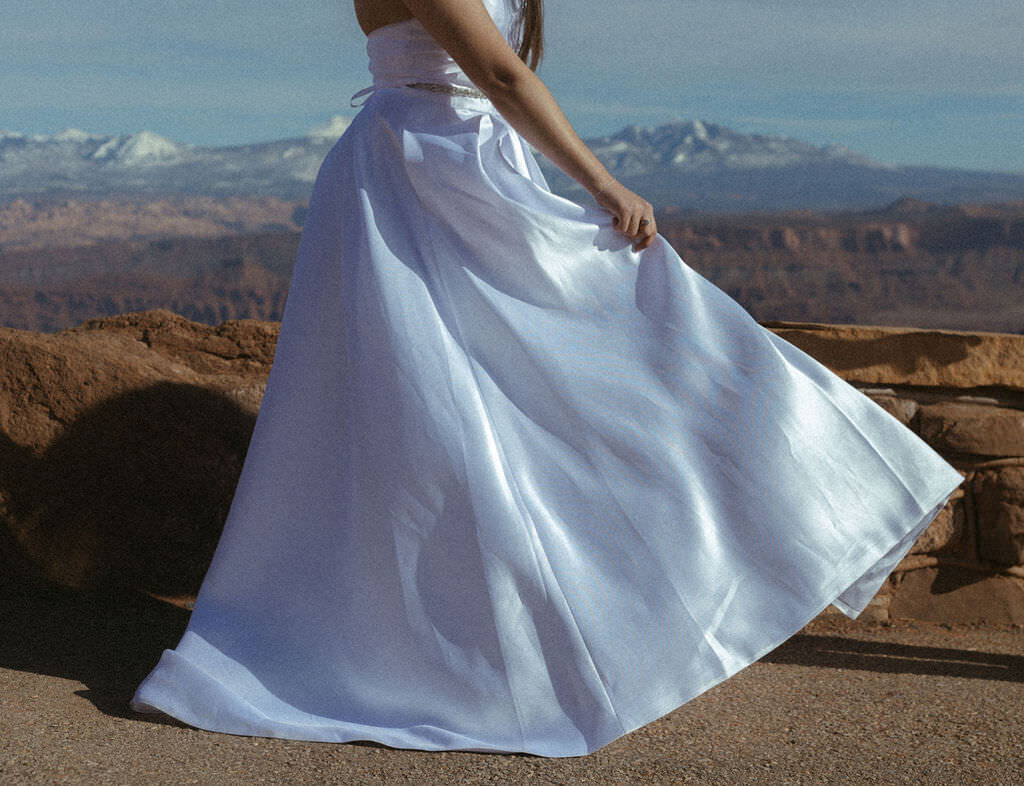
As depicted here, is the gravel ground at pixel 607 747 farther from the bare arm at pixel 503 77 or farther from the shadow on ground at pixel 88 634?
the bare arm at pixel 503 77

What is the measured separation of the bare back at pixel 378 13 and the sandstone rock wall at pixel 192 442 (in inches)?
49.3

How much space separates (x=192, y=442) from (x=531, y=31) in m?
1.50

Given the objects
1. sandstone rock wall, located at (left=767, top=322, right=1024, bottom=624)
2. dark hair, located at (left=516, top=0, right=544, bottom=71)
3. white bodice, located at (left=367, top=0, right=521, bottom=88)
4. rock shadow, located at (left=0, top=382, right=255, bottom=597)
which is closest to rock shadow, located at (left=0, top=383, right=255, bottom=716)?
rock shadow, located at (left=0, top=382, right=255, bottom=597)

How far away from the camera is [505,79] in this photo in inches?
71.4

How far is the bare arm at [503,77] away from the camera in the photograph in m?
1.80

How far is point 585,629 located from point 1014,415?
7.19 feet

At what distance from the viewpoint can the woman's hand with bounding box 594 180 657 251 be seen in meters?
1.90

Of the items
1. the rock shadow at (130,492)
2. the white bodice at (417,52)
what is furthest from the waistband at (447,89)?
the rock shadow at (130,492)

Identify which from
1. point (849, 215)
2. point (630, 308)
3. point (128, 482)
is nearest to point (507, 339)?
point (630, 308)

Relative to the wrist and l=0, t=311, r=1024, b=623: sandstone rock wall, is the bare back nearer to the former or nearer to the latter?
the wrist

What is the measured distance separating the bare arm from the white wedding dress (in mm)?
123

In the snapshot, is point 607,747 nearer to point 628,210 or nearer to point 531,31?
point 628,210

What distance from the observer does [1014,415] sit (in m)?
3.26

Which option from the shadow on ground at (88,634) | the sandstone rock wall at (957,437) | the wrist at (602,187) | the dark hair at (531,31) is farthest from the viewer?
the sandstone rock wall at (957,437)
